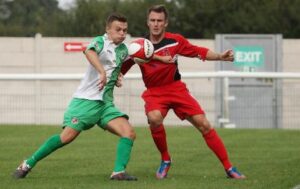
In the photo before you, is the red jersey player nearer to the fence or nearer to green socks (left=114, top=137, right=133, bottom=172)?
green socks (left=114, top=137, right=133, bottom=172)

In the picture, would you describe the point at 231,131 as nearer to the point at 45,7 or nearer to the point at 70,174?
the point at 70,174

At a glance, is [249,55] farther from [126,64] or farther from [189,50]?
[126,64]

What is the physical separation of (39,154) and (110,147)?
5.08 m

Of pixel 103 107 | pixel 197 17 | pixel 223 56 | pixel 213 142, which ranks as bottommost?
pixel 213 142

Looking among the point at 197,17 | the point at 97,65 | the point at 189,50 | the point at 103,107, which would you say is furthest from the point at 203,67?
the point at 197,17

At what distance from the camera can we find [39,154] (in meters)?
11.4

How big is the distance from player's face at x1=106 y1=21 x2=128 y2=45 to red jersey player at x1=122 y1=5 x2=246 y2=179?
1.30ft

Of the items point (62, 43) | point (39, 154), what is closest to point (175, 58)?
point (39, 154)

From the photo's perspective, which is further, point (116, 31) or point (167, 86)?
point (167, 86)

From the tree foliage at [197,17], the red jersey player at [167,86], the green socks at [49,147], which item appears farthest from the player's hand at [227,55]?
the tree foliage at [197,17]

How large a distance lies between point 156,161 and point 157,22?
3.08m

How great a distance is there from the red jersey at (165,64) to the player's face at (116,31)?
0.42 meters

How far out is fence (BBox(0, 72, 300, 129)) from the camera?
2536 centimetres

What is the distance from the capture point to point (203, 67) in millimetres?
36625
